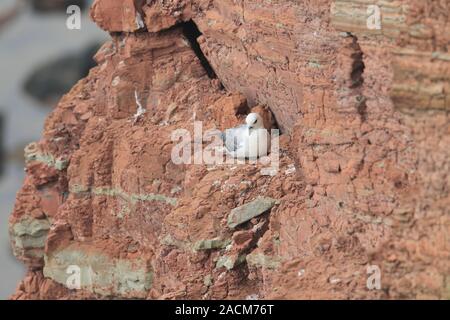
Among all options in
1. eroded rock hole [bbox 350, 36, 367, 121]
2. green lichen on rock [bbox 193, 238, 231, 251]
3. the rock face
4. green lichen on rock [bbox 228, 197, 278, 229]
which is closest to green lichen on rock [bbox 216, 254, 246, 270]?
the rock face

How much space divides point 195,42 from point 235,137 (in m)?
2.35

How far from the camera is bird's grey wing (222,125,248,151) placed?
22.0 m

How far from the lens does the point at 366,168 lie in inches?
796

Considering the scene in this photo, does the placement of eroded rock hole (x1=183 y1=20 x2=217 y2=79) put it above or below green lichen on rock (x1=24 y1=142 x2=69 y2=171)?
above

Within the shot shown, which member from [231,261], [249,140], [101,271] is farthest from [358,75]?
[101,271]

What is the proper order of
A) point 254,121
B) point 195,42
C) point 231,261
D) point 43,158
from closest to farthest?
point 231,261
point 254,121
point 195,42
point 43,158

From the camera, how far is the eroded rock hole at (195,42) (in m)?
23.8

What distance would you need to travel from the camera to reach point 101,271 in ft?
78.8

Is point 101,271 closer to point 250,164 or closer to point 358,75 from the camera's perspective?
point 250,164

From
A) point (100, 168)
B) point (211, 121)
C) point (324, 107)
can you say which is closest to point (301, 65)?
point (324, 107)

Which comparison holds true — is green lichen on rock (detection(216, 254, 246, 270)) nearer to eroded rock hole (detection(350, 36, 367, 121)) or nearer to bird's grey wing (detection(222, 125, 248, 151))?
bird's grey wing (detection(222, 125, 248, 151))

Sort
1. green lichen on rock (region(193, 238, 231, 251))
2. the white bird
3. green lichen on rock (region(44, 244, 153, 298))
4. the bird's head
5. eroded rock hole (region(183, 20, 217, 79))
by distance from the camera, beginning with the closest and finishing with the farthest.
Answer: green lichen on rock (region(193, 238, 231, 251)) → the white bird → the bird's head → green lichen on rock (region(44, 244, 153, 298)) → eroded rock hole (region(183, 20, 217, 79))

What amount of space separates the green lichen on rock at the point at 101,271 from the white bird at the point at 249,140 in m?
2.31

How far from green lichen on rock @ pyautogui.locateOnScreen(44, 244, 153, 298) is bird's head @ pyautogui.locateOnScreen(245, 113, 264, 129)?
2575mm
